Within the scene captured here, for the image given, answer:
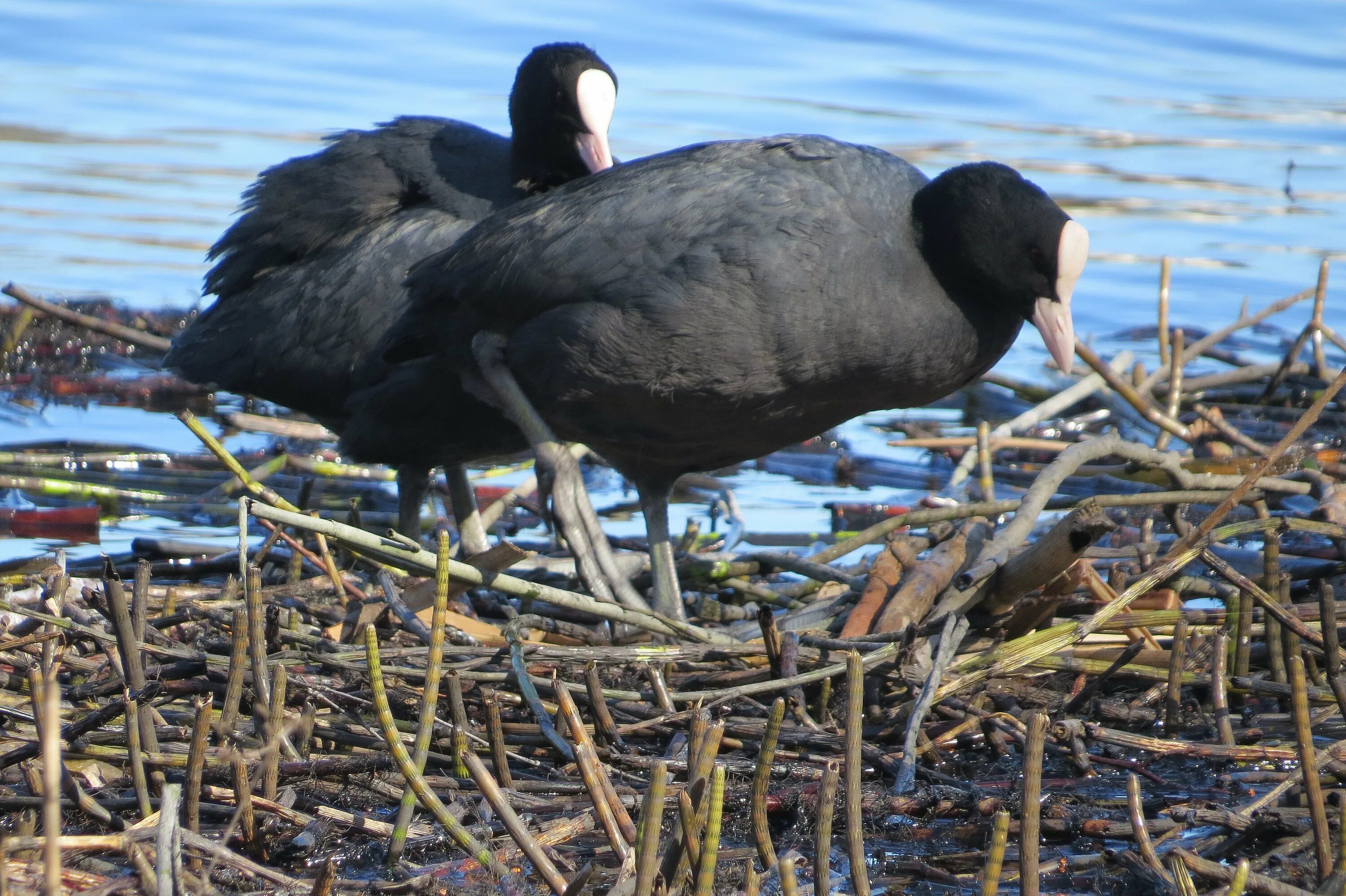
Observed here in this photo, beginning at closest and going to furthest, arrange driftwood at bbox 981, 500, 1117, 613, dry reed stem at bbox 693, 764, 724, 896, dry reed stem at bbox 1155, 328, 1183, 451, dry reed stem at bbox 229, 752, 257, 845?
dry reed stem at bbox 693, 764, 724, 896
dry reed stem at bbox 229, 752, 257, 845
driftwood at bbox 981, 500, 1117, 613
dry reed stem at bbox 1155, 328, 1183, 451

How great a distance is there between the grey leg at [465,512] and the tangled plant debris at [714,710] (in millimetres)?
219

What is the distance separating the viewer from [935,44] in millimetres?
12961

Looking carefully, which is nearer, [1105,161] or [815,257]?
[815,257]

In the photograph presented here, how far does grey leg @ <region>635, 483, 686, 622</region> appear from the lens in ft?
12.1

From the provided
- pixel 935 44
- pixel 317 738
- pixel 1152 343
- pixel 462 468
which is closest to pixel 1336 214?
pixel 1152 343

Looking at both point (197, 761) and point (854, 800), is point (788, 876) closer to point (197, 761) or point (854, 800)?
point (854, 800)

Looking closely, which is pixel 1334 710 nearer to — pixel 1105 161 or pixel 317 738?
pixel 317 738

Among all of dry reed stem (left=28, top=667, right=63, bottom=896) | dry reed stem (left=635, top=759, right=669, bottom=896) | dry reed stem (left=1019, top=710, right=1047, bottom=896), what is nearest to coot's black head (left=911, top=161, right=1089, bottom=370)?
dry reed stem (left=1019, top=710, right=1047, bottom=896)

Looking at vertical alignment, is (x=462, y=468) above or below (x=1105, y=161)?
below

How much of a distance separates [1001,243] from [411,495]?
1.85 meters

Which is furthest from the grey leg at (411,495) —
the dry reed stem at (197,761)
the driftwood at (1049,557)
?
the dry reed stem at (197,761)

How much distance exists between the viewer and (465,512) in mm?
4488

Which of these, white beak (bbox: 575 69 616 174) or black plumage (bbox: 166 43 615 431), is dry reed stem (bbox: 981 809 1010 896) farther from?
white beak (bbox: 575 69 616 174)

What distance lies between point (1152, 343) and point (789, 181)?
4511mm
